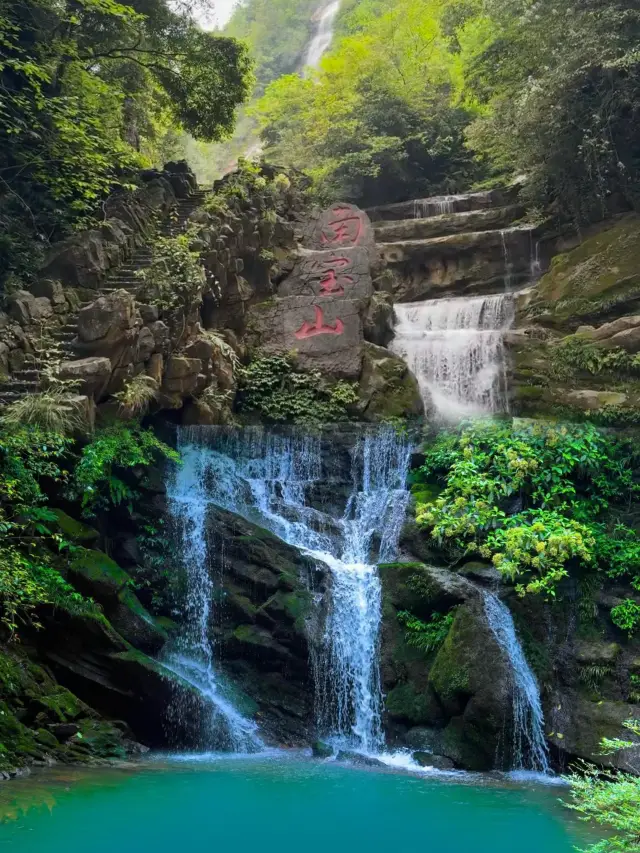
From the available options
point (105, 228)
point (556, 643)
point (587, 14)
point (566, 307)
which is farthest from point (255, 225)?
point (556, 643)

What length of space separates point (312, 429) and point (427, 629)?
476cm

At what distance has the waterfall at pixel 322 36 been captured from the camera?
38719mm

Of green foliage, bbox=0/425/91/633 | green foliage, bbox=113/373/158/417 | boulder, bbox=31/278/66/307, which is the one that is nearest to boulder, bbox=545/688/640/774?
green foliage, bbox=0/425/91/633

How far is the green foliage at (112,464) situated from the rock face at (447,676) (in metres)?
4.05

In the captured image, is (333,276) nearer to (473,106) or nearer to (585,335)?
(585,335)

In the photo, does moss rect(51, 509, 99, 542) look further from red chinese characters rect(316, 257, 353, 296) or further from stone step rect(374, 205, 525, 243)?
stone step rect(374, 205, 525, 243)

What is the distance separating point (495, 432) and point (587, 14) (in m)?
9.59

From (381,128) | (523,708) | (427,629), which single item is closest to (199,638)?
(427,629)

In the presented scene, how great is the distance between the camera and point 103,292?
11312mm

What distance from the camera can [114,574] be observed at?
8570 millimetres

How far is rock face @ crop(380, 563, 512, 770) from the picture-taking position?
8.04m

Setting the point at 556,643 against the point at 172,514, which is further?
the point at 172,514

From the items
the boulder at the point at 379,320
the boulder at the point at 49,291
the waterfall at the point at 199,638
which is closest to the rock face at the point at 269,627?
the waterfall at the point at 199,638

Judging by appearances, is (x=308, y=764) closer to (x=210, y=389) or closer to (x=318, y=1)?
(x=210, y=389)
